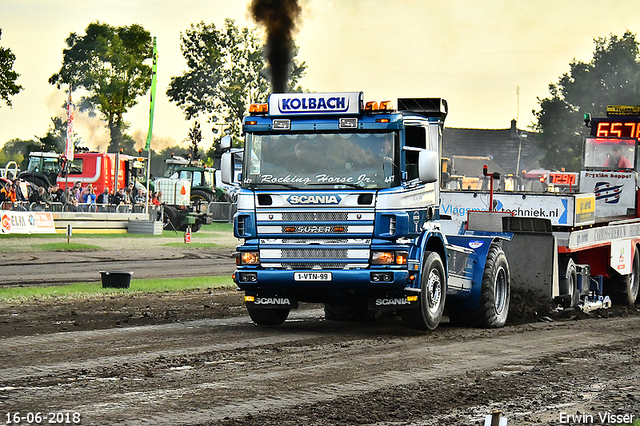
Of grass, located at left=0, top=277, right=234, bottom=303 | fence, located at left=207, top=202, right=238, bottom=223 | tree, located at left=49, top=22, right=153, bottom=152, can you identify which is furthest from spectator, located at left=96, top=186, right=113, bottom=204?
tree, located at left=49, top=22, right=153, bottom=152

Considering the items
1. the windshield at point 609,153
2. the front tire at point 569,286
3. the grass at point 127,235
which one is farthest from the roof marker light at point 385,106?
the grass at point 127,235

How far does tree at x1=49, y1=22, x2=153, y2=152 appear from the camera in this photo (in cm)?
7100

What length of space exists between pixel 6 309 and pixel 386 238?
673 cm

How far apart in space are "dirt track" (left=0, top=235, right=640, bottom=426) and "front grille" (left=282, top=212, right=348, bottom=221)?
1498mm

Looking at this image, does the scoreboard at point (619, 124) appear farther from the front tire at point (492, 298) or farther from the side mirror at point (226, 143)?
the side mirror at point (226, 143)

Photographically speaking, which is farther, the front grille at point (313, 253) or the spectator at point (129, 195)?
the spectator at point (129, 195)

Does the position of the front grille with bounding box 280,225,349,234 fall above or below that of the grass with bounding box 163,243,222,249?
above

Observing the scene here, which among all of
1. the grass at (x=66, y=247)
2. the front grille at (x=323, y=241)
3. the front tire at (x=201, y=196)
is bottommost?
the grass at (x=66, y=247)

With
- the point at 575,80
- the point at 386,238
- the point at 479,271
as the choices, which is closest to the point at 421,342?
the point at 386,238

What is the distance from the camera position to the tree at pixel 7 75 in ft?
141

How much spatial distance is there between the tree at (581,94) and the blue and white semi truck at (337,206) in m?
76.3

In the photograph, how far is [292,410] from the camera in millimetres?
7367

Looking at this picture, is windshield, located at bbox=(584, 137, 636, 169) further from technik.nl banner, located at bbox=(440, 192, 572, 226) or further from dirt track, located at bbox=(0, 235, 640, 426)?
dirt track, located at bbox=(0, 235, 640, 426)

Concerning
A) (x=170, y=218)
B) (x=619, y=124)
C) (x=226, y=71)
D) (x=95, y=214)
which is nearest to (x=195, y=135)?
(x=226, y=71)
